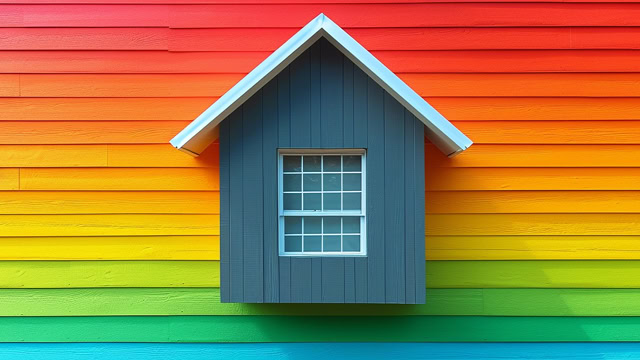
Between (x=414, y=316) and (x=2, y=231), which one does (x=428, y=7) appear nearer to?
(x=414, y=316)

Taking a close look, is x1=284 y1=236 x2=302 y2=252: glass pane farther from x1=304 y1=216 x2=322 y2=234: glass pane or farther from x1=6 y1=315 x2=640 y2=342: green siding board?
x1=6 y1=315 x2=640 y2=342: green siding board

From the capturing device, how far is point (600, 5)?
393cm

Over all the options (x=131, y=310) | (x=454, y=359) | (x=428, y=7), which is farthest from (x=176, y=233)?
(x=428, y=7)

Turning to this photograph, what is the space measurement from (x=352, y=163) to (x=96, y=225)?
203 centimetres

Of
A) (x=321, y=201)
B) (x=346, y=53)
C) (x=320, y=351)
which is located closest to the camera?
(x=346, y=53)

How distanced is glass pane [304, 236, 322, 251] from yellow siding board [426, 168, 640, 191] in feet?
3.21

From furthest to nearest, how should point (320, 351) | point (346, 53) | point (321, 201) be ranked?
1. point (320, 351)
2. point (321, 201)
3. point (346, 53)

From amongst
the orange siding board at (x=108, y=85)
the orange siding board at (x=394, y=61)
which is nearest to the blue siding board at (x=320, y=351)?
the orange siding board at (x=108, y=85)

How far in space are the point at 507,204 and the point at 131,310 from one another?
3.02 metres

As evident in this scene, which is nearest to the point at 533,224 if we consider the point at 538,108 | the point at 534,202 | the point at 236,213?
the point at 534,202

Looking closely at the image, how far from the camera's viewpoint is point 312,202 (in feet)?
11.8

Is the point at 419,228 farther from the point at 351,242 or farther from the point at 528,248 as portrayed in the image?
the point at 528,248

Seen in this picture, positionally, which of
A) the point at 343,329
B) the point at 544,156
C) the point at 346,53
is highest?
the point at 346,53

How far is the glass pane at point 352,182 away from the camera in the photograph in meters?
3.60
